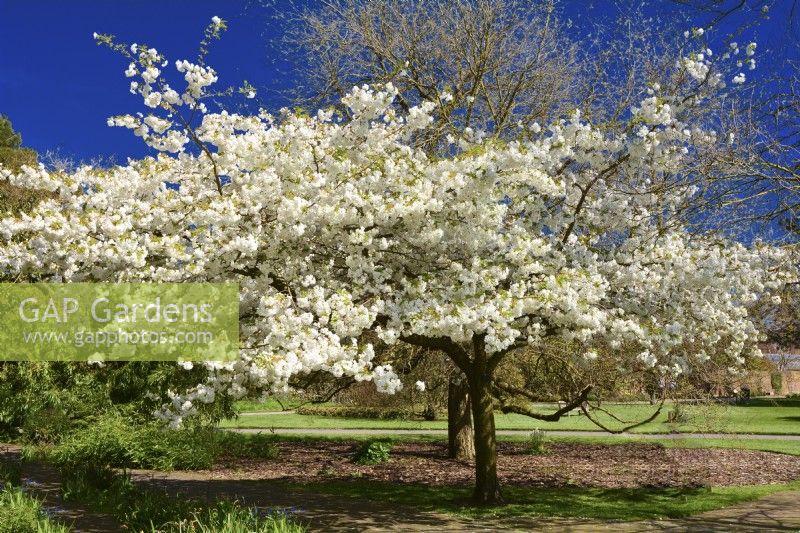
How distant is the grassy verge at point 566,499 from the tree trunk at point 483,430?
0.99 feet

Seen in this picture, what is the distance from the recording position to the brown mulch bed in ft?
44.4

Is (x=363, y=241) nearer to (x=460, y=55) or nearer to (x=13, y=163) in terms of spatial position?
(x=460, y=55)

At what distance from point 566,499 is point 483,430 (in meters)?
2.20

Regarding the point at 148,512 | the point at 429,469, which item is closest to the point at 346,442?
the point at 429,469

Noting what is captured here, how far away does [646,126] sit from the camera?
26.9ft

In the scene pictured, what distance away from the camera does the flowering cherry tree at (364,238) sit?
23.9 ft

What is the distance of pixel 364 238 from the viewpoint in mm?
7555

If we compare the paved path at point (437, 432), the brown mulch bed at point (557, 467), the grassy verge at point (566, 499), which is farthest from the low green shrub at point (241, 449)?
the grassy verge at point (566, 499)

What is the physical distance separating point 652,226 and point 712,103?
2078 millimetres

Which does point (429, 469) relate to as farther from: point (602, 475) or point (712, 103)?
point (712, 103)

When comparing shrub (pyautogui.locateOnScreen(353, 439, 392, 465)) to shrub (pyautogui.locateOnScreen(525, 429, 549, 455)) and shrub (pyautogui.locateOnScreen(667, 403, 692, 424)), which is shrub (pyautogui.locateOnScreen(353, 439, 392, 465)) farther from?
shrub (pyautogui.locateOnScreen(667, 403, 692, 424))

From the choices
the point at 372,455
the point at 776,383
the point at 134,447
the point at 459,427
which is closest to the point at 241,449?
the point at 134,447

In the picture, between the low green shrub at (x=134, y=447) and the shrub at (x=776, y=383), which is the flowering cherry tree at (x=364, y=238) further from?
the shrub at (x=776, y=383)

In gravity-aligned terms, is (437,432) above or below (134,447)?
below
